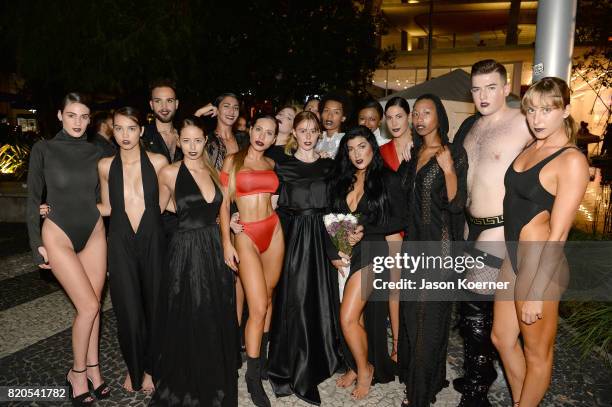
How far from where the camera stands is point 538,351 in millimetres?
2914

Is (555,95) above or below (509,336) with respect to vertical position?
above

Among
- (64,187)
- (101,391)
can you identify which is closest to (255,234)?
(64,187)

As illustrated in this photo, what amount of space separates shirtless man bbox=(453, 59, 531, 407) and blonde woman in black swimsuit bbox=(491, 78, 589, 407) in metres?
0.31

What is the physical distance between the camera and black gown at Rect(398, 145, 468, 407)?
3.37m

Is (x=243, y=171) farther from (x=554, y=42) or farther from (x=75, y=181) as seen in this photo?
(x=554, y=42)

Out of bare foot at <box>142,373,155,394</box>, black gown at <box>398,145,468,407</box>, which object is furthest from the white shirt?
bare foot at <box>142,373,155,394</box>

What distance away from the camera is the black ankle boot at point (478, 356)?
11.5ft

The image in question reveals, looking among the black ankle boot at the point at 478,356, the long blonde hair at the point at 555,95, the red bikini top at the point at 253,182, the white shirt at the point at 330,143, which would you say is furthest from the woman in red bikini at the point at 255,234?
the long blonde hair at the point at 555,95

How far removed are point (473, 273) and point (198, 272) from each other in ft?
7.35

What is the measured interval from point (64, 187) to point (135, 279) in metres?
0.94

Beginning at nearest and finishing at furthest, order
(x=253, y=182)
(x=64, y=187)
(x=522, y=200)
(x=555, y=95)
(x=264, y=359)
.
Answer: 1. (x=555, y=95)
2. (x=522, y=200)
3. (x=64, y=187)
4. (x=253, y=182)
5. (x=264, y=359)

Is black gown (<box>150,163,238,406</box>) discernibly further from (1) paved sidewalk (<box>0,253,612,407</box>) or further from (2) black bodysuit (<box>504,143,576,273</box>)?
(2) black bodysuit (<box>504,143,576,273</box>)

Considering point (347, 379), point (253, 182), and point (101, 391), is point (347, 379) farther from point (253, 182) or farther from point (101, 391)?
point (101, 391)

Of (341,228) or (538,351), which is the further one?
(341,228)
